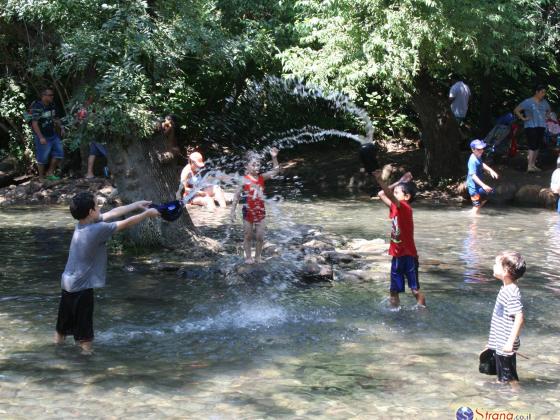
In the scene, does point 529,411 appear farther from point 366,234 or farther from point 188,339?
point 366,234

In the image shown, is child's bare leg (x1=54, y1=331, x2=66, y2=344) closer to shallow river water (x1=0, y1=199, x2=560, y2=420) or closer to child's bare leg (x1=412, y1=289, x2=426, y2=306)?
shallow river water (x1=0, y1=199, x2=560, y2=420)

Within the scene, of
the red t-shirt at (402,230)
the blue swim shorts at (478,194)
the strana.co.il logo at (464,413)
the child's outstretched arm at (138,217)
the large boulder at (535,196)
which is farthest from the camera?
the large boulder at (535,196)

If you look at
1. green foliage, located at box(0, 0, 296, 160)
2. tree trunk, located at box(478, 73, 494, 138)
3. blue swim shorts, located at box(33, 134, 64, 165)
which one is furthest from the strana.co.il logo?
tree trunk, located at box(478, 73, 494, 138)

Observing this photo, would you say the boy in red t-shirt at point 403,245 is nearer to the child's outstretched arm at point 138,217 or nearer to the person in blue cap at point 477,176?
the child's outstretched arm at point 138,217

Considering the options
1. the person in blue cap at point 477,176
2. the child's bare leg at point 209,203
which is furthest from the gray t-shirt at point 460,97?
the child's bare leg at point 209,203

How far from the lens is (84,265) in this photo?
6832 mm

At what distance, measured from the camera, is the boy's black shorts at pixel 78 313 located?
6.84 metres

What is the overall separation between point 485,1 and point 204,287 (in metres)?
9.17

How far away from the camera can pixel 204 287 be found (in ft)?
31.4

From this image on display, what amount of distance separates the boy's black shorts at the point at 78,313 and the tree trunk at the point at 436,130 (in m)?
12.7

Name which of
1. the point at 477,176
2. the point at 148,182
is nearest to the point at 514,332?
the point at 148,182

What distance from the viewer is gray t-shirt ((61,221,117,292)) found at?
22.3 ft

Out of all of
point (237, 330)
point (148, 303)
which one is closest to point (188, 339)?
point (237, 330)

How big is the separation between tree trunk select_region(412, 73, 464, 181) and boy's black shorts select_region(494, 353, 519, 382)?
12774 millimetres
